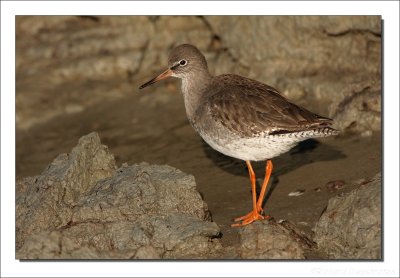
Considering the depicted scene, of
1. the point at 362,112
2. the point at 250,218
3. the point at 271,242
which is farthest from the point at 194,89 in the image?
the point at 271,242

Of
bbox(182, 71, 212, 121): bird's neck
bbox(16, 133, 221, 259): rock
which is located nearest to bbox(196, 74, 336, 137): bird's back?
bbox(182, 71, 212, 121): bird's neck

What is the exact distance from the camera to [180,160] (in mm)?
12242

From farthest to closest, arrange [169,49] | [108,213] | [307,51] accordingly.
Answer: [169,49] < [307,51] < [108,213]

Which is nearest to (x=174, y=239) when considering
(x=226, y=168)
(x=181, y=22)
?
(x=226, y=168)

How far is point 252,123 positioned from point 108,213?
7.42 ft

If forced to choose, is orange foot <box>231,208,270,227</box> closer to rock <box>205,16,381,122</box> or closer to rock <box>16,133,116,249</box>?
rock <box>16,133,116,249</box>

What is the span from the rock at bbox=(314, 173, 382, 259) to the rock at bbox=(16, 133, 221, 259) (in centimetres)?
134

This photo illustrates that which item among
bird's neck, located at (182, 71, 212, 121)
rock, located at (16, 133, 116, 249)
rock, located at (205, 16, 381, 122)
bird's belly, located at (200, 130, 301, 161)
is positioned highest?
rock, located at (205, 16, 381, 122)

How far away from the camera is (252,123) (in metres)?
9.99

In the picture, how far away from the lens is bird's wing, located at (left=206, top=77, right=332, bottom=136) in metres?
9.92

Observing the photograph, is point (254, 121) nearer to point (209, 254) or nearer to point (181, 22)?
point (209, 254)

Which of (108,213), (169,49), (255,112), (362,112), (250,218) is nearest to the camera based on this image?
(108,213)

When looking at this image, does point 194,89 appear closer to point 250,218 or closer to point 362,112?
point 250,218

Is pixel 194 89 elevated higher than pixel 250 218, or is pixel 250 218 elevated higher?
pixel 194 89
